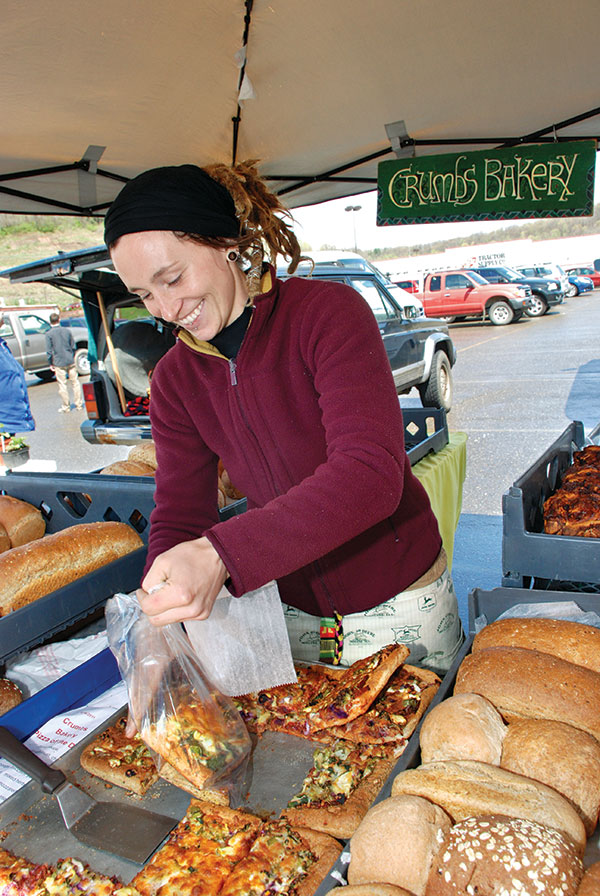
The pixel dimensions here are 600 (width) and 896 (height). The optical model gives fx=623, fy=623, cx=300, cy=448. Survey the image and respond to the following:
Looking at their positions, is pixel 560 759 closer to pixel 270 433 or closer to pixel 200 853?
pixel 200 853

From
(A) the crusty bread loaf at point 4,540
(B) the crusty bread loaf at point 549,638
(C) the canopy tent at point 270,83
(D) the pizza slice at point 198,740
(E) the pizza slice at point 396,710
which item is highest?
(C) the canopy tent at point 270,83

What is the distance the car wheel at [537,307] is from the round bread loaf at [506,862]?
26.0 meters

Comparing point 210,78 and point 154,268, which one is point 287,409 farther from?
point 210,78

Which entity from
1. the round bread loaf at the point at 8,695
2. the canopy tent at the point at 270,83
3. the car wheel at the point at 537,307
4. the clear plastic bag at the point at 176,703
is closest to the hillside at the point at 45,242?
the car wheel at the point at 537,307

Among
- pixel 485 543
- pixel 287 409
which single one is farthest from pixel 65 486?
pixel 485 543

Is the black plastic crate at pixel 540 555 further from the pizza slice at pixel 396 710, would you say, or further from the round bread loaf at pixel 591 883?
the round bread loaf at pixel 591 883

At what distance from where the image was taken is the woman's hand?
1140mm

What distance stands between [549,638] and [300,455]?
0.72m

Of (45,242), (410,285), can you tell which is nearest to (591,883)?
(410,285)

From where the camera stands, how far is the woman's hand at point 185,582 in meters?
1.14

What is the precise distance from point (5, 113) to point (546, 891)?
379 centimetres

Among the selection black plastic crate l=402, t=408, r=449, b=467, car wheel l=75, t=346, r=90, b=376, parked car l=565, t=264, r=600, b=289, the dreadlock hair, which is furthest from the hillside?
the dreadlock hair

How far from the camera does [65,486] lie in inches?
109

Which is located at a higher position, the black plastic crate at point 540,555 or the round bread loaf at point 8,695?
the black plastic crate at point 540,555
